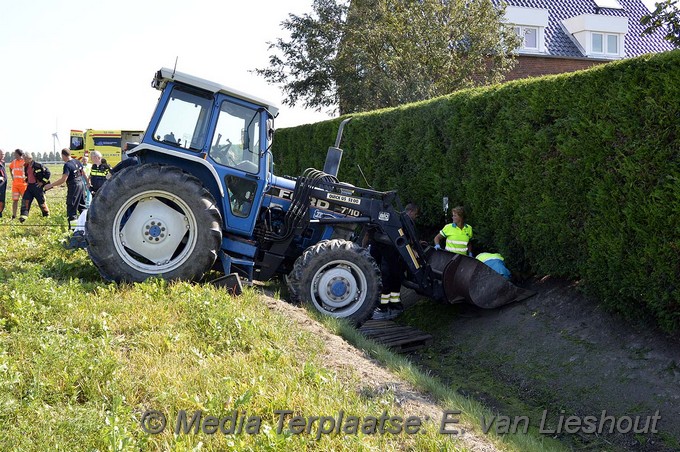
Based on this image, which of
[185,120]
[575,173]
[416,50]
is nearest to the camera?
[575,173]

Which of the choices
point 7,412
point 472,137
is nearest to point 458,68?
point 472,137

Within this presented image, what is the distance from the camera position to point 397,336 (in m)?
8.93

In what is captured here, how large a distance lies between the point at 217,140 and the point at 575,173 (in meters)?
4.21

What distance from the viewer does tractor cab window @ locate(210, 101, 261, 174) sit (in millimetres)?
8180

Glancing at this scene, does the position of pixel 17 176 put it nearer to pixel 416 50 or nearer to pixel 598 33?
pixel 416 50

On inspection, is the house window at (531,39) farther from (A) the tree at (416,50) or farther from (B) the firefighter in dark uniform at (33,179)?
(B) the firefighter in dark uniform at (33,179)

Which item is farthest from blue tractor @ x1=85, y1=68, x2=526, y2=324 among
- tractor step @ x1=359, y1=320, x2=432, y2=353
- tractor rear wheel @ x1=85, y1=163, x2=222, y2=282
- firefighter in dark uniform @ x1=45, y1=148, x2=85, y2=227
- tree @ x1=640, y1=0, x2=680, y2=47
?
firefighter in dark uniform @ x1=45, y1=148, x2=85, y2=227

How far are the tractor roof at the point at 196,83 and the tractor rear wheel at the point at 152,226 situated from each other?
109 centimetres

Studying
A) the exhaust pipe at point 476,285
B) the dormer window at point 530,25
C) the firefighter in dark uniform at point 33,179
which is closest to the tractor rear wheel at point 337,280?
the exhaust pipe at point 476,285

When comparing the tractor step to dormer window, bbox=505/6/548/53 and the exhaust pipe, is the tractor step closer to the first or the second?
the exhaust pipe

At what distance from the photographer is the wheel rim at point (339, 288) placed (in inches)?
326

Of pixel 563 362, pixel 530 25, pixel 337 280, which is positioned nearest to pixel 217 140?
pixel 337 280

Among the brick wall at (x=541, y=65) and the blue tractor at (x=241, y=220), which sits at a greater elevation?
the brick wall at (x=541, y=65)

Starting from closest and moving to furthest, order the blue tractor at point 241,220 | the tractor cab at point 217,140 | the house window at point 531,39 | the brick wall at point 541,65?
1. the blue tractor at point 241,220
2. the tractor cab at point 217,140
3. the brick wall at point 541,65
4. the house window at point 531,39
